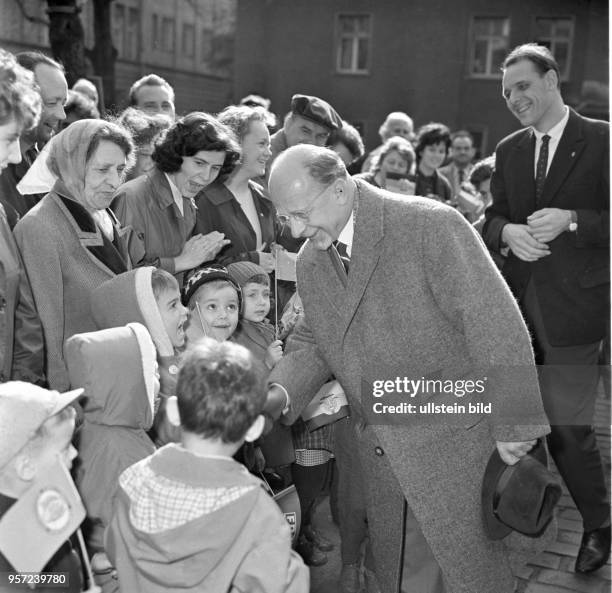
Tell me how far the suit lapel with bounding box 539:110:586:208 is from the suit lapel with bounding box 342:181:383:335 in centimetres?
141

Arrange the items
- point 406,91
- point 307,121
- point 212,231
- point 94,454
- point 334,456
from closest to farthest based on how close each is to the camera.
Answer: point 94,454, point 334,456, point 212,231, point 307,121, point 406,91

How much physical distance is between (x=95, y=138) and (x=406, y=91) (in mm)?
7798

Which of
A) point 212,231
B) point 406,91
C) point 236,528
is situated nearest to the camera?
point 236,528

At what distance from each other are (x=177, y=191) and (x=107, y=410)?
1.67 metres

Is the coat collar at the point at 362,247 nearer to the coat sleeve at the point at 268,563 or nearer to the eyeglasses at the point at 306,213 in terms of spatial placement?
the eyeglasses at the point at 306,213

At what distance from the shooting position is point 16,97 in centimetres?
229

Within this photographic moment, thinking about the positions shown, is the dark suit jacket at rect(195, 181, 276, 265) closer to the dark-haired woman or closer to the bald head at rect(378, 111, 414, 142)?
the dark-haired woman

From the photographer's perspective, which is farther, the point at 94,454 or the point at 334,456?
the point at 334,456

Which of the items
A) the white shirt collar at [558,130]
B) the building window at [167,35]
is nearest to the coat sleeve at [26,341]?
the white shirt collar at [558,130]

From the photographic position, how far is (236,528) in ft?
5.76

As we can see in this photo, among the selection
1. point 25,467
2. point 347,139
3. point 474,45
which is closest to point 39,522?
point 25,467

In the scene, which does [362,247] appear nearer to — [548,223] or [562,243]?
[548,223]

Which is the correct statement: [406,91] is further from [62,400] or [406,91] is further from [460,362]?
[62,400]

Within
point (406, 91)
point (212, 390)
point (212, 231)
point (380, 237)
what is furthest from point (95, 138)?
point (406, 91)
